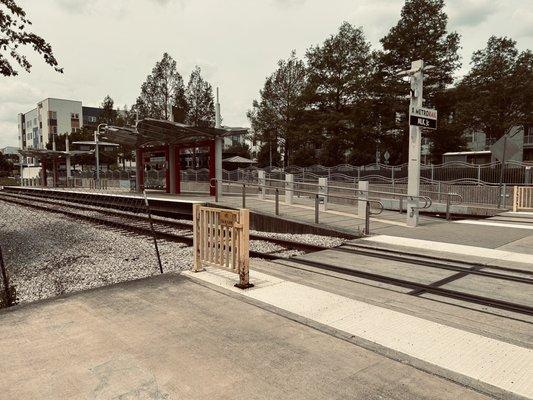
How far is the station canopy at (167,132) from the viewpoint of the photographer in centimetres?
1800

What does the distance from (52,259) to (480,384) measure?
371 inches

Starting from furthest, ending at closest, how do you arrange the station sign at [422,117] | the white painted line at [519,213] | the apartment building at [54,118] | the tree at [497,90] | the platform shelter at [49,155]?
the apartment building at [54,118]
the platform shelter at [49,155]
the tree at [497,90]
the white painted line at [519,213]
the station sign at [422,117]

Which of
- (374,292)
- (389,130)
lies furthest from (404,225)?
(389,130)

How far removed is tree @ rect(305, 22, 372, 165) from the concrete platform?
117 ft

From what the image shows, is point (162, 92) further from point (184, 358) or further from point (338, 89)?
point (184, 358)

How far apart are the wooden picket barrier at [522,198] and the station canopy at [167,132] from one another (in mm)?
12428

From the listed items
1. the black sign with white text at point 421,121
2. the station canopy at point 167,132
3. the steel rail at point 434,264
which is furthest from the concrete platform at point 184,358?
the station canopy at point 167,132

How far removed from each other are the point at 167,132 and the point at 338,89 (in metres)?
24.4

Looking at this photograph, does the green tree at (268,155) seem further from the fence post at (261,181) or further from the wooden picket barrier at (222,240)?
the wooden picket barrier at (222,240)

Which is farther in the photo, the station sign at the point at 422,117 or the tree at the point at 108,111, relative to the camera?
the tree at the point at 108,111

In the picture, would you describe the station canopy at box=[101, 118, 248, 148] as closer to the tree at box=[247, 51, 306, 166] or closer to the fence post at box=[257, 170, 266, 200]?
the fence post at box=[257, 170, 266, 200]

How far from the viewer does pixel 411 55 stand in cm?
3653

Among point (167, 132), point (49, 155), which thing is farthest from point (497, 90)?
point (49, 155)

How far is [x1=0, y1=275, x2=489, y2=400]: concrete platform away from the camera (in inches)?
120
